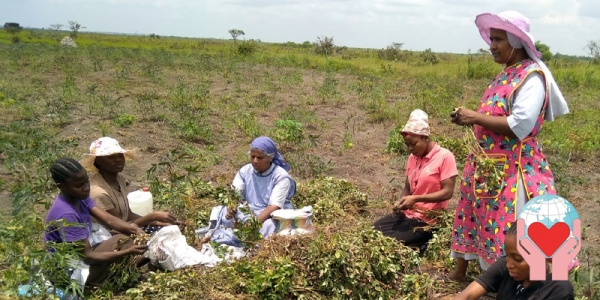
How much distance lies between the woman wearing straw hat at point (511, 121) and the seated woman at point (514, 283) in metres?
0.57

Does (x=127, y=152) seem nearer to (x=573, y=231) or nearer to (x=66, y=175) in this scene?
(x=66, y=175)

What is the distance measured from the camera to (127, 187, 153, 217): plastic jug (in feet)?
12.9

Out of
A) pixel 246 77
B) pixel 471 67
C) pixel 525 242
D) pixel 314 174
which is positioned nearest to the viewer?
pixel 525 242

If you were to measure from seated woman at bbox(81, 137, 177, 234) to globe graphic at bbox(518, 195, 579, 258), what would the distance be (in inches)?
100

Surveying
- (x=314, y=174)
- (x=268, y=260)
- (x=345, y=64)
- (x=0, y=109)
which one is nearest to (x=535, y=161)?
(x=268, y=260)

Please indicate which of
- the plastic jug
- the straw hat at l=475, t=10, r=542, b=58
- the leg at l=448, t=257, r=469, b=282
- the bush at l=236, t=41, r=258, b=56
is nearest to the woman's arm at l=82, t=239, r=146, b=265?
the plastic jug

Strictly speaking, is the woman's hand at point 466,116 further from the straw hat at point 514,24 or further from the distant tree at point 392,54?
the distant tree at point 392,54

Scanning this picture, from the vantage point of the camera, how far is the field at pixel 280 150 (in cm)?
290

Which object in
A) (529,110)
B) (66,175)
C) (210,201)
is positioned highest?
(529,110)

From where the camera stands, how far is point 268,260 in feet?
9.78

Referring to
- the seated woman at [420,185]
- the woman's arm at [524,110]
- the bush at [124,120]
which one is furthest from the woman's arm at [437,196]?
the bush at [124,120]

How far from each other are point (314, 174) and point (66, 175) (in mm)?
3309

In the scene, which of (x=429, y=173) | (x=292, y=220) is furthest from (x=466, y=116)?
(x=292, y=220)

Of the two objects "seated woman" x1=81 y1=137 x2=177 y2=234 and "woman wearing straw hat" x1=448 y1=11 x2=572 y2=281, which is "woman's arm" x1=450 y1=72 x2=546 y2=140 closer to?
"woman wearing straw hat" x1=448 y1=11 x2=572 y2=281
